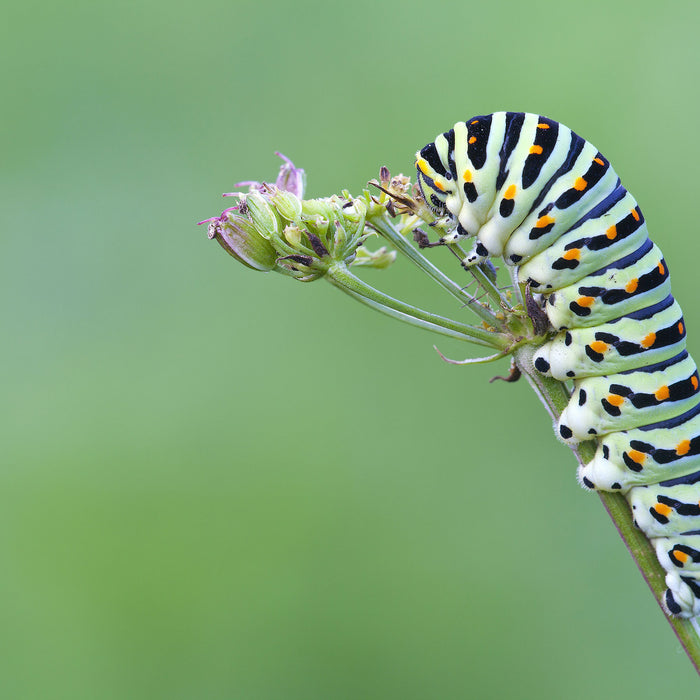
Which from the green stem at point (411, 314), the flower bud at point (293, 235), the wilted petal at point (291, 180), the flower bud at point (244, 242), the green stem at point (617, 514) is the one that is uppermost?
the wilted petal at point (291, 180)

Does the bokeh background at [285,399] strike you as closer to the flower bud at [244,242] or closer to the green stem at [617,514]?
the green stem at [617,514]

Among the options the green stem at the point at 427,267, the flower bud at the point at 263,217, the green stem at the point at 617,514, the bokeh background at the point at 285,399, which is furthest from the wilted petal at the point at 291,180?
the bokeh background at the point at 285,399

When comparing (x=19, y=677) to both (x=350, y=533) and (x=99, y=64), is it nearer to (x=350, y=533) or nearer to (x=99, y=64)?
(x=350, y=533)

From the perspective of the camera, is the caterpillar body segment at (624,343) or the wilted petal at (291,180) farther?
the wilted petal at (291,180)

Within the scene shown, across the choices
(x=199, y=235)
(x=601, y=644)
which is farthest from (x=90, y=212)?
(x=601, y=644)

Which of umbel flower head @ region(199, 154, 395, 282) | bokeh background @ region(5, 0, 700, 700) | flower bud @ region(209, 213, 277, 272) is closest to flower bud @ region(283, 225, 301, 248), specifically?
umbel flower head @ region(199, 154, 395, 282)

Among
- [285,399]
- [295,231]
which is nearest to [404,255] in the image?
[295,231]

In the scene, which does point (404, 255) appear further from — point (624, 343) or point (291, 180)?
point (624, 343)
